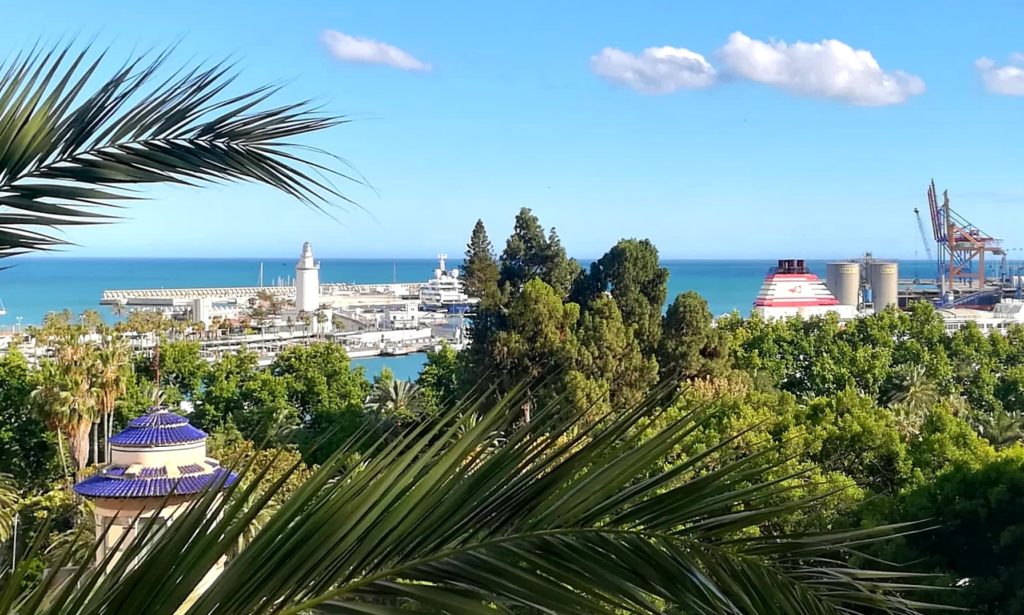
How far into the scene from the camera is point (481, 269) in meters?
21.0

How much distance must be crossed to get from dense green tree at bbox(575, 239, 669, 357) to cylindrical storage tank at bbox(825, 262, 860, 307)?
39.9 metres

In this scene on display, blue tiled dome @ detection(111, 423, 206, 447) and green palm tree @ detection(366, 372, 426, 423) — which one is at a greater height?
blue tiled dome @ detection(111, 423, 206, 447)

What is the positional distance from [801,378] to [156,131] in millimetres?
22322

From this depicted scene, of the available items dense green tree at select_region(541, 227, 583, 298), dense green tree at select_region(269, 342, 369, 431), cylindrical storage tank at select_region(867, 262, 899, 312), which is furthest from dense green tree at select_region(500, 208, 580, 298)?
cylindrical storage tank at select_region(867, 262, 899, 312)

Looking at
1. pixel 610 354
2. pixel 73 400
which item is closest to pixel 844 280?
pixel 610 354

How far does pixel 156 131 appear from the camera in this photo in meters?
2.00

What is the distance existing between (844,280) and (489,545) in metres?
59.2

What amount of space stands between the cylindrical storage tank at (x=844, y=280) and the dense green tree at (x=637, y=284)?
39.9 m

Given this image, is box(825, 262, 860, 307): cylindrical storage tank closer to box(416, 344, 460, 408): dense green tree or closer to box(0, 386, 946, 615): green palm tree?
box(416, 344, 460, 408): dense green tree

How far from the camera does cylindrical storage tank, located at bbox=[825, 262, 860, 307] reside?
5697 cm

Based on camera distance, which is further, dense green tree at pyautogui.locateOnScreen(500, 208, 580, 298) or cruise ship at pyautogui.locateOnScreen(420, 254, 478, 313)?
cruise ship at pyautogui.locateOnScreen(420, 254, 478, 313)

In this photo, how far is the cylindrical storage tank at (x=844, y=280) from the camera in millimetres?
56969

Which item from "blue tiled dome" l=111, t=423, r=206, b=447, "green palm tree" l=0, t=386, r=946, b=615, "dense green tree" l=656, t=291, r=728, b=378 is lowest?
"blue tiled dome" l=111, t=423, r=206, b=447

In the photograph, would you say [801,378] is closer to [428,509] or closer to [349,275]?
[428,509]
